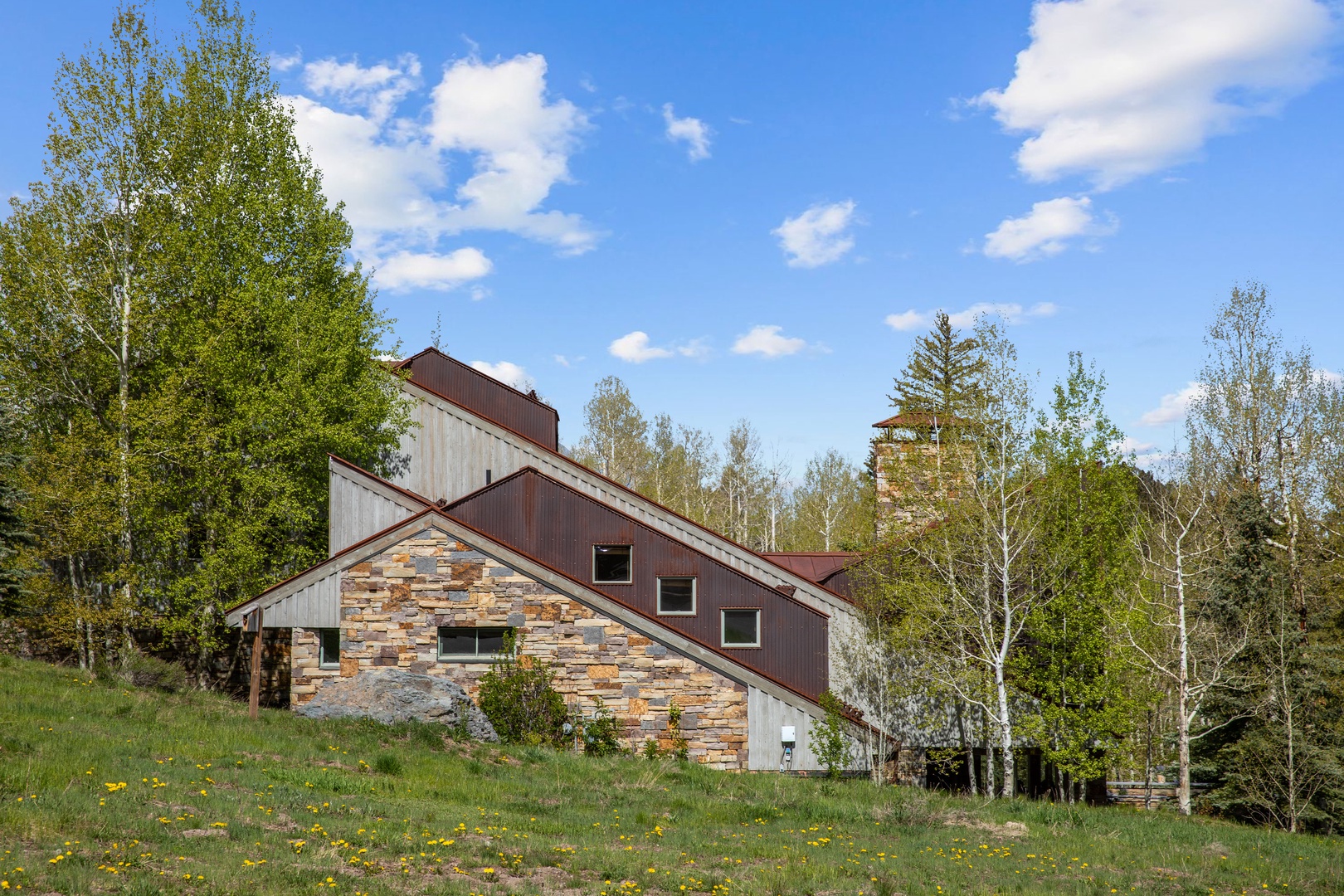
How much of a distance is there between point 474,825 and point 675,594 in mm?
12665

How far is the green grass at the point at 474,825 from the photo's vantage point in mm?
9328

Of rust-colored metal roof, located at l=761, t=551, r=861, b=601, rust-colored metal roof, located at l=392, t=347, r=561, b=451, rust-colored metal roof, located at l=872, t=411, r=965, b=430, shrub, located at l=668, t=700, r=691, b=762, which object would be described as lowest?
shrub, located at l=668, t=700, r=691, b=762

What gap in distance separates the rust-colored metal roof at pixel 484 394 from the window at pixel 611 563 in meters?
6.62

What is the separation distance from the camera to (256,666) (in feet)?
61.8

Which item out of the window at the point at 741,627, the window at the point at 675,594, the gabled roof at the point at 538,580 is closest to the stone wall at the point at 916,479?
the window at the point at 741,627

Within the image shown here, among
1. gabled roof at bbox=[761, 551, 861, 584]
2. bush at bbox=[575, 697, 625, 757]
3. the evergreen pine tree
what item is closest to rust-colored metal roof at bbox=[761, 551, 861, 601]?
gabled roof at bbox=[761, 551, 861, 584]

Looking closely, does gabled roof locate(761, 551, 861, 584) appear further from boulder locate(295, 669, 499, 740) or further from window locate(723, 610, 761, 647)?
boulder locate(295, 669, 499, 740)

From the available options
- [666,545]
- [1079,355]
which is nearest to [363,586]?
[666,545]

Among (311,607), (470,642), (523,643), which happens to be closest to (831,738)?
(523,643)

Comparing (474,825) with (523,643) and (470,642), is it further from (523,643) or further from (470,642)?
(470,642)

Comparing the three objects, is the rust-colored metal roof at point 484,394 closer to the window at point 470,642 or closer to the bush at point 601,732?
the window at point 470,642

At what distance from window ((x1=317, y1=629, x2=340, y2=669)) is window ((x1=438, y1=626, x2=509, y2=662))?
8.48 ft

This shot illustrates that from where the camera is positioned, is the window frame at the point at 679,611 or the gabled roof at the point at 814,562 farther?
the gabled roof at the point at 814,562

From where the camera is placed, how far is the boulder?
18.3 metres
